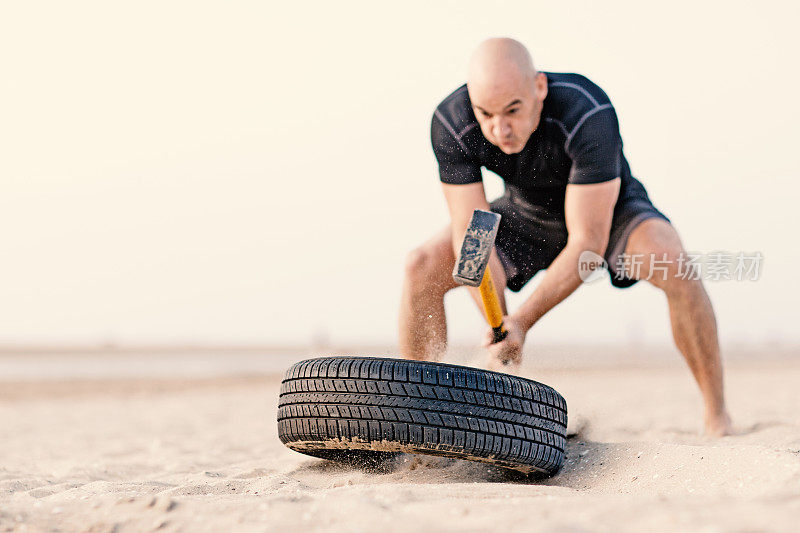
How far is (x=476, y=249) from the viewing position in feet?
8.50

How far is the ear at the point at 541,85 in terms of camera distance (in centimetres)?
310

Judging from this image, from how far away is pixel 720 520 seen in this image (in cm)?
146

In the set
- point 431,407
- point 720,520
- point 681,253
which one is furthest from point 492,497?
point 681,253

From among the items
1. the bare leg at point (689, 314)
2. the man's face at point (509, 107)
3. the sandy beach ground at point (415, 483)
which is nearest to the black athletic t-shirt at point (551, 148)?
the man's face at point (509, 107)

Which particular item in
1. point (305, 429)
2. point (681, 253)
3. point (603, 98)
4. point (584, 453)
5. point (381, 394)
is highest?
point (603, 98)

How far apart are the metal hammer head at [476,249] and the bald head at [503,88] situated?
1.80 feet

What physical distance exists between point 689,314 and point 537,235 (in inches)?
31.9

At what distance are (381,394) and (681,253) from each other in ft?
5.59

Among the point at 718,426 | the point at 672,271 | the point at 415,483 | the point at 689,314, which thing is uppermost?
the point at 672,271

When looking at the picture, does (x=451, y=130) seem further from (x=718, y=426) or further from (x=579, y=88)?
(x=718, y=426)

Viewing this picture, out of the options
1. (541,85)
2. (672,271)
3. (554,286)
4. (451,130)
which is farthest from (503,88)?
(672,271)

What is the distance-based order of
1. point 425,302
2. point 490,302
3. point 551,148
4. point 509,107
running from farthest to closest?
point 425,302, point 551,148, point 509,107, point 490,302

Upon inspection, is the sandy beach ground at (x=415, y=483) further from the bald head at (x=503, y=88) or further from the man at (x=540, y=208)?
the bald head at (x=503, y=88)

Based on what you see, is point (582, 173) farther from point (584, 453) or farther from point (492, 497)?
point (492, 497)
